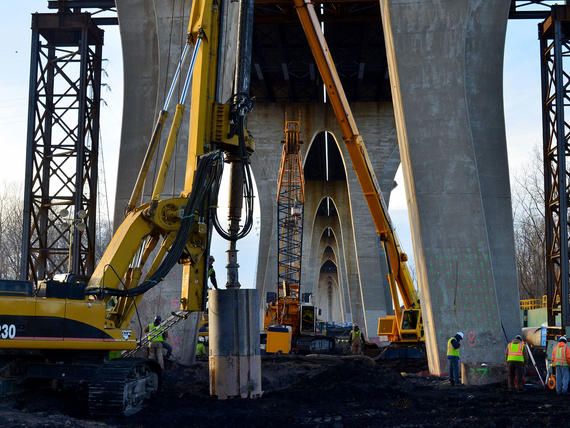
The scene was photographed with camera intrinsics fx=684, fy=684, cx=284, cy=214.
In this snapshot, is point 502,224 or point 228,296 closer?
point 228,296

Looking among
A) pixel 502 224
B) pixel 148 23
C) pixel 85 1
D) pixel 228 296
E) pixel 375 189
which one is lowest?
pixel 228 296

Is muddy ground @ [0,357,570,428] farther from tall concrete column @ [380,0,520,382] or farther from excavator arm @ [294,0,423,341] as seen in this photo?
excavator arm @ [294,0,423,341]

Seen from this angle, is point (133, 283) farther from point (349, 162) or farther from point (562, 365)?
point (349, 162)

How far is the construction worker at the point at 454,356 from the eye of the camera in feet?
Result: 54.4

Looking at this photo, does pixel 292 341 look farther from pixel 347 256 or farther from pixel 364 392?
pixel 347 256

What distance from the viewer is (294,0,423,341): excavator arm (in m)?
23.0

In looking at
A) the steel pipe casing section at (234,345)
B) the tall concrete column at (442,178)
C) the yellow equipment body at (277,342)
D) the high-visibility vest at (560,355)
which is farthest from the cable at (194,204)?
the yellow equipment body at (277,342)

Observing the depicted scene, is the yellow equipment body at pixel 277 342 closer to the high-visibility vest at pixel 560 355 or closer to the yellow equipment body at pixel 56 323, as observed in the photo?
the high-visibility vest at pixel 560 355

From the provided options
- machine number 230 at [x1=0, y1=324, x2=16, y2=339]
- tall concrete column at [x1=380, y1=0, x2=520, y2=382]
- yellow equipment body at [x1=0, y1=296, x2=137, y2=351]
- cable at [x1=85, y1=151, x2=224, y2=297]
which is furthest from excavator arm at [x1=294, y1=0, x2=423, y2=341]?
machine number 230 at [x1=0, y1=324, x2=16, y2=339]

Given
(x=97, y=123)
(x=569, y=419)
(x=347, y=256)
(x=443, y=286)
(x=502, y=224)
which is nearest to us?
(x=569, y=419)

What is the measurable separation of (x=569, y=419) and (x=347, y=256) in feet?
161

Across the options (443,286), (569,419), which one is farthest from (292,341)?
(569,419)

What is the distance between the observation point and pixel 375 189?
24.0 meters

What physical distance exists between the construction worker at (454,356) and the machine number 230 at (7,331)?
10.2 meters
